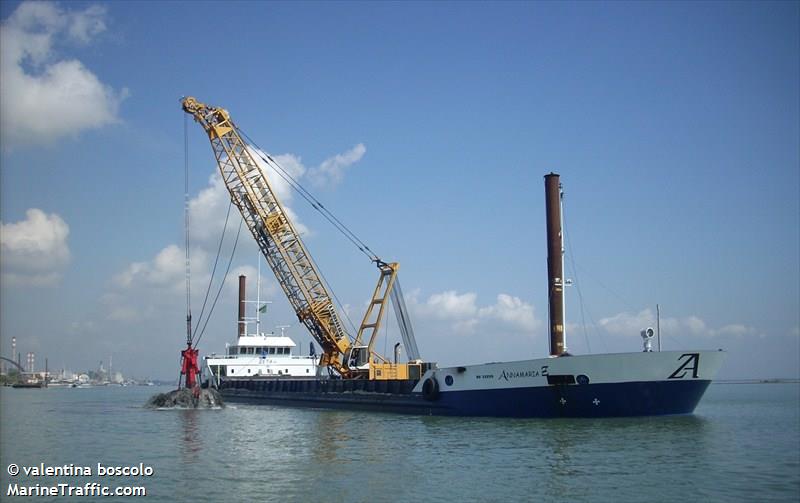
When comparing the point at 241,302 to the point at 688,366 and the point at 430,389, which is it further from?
the point at 688,366

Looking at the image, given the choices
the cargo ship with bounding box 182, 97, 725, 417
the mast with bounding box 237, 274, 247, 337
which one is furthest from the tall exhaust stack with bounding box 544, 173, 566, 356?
the mast with bounding box 237, 274, 247, 337

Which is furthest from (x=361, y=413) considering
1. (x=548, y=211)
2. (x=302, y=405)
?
(x=548, y=211)

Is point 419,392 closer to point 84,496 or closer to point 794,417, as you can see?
point 794,417

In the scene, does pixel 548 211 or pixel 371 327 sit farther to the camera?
pixel 371 327

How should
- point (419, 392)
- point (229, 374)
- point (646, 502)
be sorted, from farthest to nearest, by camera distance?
point (229, 374) → point (419, 392) → point (646, 502)

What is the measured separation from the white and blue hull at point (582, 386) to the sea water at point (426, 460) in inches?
31.1

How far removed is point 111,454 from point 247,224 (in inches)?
930

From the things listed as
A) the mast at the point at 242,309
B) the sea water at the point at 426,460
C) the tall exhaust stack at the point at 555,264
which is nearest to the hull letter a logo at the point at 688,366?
the sea water at the point at 426,460

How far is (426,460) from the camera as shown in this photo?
20.3 meters

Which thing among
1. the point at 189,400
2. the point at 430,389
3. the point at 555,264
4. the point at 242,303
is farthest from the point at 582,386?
the point at 242,303

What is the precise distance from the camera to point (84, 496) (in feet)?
51.8

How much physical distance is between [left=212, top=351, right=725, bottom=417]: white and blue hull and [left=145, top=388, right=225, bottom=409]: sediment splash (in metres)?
16.6

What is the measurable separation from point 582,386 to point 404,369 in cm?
1556

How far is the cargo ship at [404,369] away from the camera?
2875 cm
